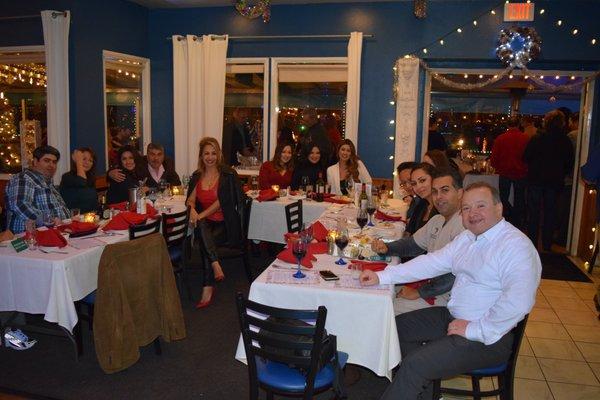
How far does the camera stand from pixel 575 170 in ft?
21.1

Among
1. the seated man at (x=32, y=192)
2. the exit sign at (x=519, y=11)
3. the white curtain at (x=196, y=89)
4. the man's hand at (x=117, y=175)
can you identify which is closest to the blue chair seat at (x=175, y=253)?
the seated man at (x=32, y=192)

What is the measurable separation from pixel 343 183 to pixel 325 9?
2.47 metres

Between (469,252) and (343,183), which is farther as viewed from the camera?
(343,183)

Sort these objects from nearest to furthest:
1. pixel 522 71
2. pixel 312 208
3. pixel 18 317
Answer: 1. pixel 18 317
2. pixel 312 208
3. pixel 522 71

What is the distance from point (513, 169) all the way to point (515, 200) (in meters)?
0.41

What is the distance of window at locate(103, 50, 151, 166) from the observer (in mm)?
6875

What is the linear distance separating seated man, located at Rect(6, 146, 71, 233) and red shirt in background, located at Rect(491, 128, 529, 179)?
537 cm

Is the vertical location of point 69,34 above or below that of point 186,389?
above

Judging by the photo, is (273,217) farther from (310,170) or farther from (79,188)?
(79,188)

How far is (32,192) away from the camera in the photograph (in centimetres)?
382

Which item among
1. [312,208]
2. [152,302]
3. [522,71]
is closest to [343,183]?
[312,208]

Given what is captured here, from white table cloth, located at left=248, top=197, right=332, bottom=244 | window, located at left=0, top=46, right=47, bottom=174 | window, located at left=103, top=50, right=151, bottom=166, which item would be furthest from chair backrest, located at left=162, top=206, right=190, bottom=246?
window, located at left=0, top=46, right=47, bottom=174

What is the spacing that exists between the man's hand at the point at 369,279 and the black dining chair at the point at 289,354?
386 mm

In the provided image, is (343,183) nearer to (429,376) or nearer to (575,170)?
(575,170)
